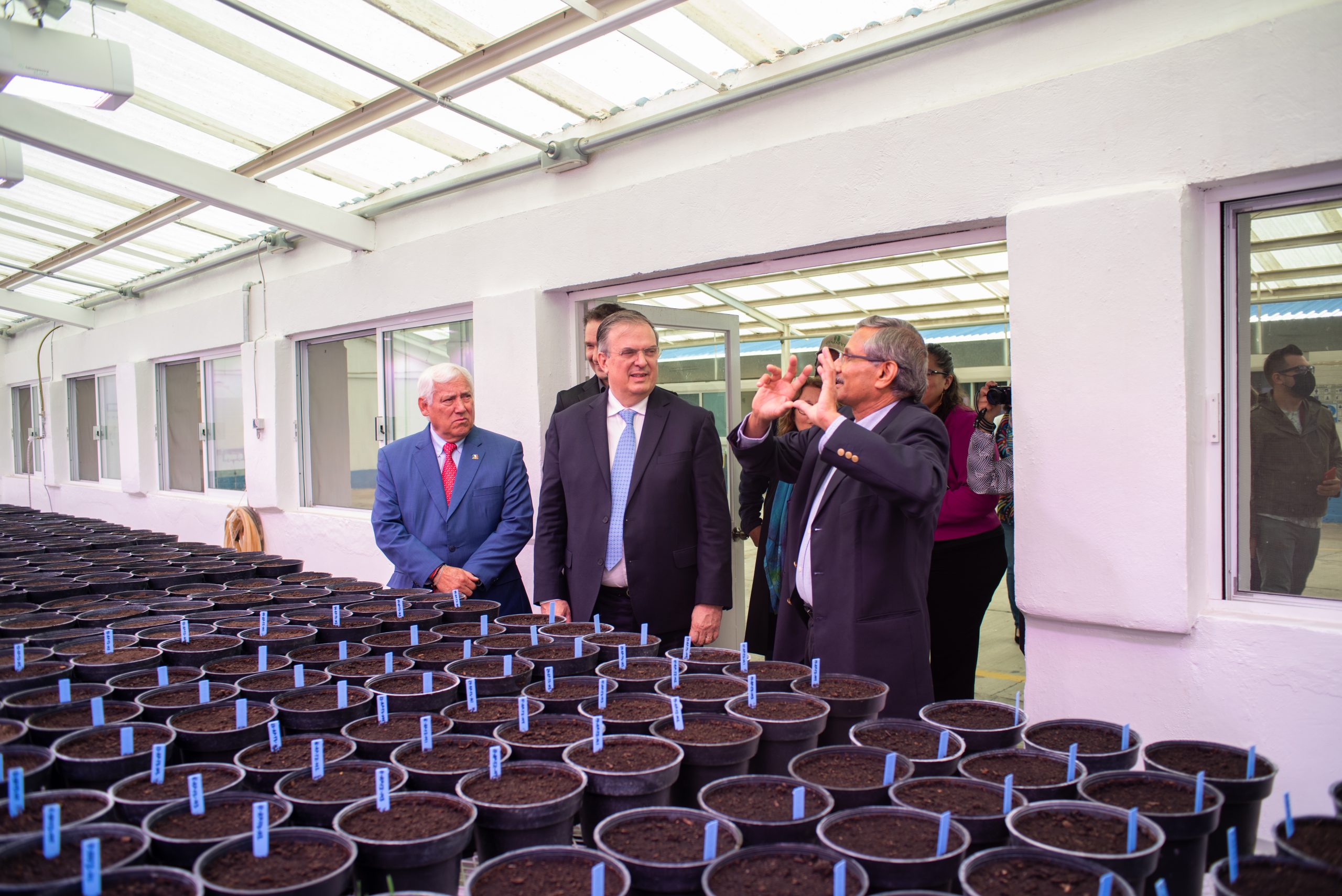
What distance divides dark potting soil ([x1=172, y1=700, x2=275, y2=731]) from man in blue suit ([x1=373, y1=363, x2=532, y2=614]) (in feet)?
4.44

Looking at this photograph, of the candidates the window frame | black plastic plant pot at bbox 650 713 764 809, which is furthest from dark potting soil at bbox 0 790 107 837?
the window frame

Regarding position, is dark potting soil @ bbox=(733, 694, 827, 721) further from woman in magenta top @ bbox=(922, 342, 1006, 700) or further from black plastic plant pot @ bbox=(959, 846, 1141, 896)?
woman in magenta top @ bbox=(922, 342, 1006, 700)

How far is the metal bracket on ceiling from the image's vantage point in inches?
165

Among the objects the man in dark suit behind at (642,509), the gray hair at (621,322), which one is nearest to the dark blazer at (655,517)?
the man in dark suit behind at (642,509)

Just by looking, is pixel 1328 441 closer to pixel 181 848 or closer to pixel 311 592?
pixel 181 848

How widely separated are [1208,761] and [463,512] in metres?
2.35

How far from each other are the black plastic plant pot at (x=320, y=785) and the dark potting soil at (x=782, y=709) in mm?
622

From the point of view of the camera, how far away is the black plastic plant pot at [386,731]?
1535 millimetres

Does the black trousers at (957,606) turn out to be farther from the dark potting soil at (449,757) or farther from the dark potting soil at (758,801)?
the dark potting soil at (449,757)

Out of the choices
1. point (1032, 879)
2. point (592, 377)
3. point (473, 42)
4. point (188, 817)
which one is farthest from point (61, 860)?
point (473, 42)

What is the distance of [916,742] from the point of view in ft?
5.20

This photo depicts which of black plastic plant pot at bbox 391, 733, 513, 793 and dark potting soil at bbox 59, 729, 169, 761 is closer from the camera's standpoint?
black plastic plant pot at bbox 391, 733, 513, 793

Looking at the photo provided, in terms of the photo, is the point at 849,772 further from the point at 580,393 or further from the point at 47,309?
the point at 47,309

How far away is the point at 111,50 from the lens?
3553 millimetres
